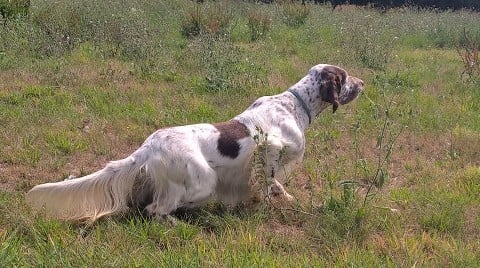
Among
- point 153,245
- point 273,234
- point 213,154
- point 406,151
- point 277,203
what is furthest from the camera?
point 406,151

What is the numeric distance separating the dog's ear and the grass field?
11.5 inches

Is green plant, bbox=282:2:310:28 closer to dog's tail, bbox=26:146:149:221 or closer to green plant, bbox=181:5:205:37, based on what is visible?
green plant, bbox=181:5:205:37

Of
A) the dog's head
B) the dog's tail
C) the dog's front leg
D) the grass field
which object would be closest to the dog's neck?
the dog's head

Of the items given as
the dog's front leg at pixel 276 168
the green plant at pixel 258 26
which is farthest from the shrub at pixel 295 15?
the dog's front leg at pixel 276 168

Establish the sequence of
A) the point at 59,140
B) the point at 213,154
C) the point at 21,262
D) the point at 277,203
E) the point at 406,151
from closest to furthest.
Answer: the point at 21,262 < the point at 213,154 < the point at 277,203 < the point at 59,140 < the point at 406,151

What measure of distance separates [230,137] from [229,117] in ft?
7.09

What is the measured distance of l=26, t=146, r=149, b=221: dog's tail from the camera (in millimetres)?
3512

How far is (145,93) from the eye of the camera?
22.4 feet

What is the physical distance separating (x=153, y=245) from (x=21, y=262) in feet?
2.59

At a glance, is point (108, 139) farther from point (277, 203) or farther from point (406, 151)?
point (406, 151)

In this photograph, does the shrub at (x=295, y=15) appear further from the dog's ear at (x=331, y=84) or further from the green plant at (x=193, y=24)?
the dog's ear at (x=331, y=84)

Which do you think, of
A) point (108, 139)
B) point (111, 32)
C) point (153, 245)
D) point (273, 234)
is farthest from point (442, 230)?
point (111, 32)

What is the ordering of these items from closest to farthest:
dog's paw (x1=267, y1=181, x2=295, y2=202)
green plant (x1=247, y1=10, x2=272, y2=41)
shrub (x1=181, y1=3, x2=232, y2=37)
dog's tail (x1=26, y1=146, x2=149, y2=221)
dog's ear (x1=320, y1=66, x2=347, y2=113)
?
dog's tail (x1=26, y1=146, x2=149, y2=221) < dog's paw (x1=267, y1=181, x2=295, y2=202) < dog's ear (x1=320, y1=66, x2=347, y2=113) < shrub (x1=181, y1=3, x2=232, y2=37) < green plant (x1=247, y1=10, x2=272, y2=41)

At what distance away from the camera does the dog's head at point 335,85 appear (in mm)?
4496
